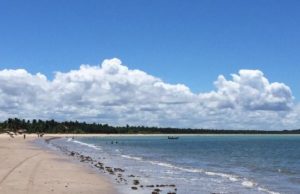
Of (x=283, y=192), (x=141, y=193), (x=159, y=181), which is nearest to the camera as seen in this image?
(x=141, y=193)

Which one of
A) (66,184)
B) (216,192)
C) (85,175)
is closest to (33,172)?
(85,175)

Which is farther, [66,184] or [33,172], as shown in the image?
[33,172]

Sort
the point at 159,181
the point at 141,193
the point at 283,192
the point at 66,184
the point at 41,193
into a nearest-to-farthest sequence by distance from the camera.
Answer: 1. the point at 41,193
2. the point at 141,193
3. the point at 66,184
4. the point at 283,192
5. the point at 159,181

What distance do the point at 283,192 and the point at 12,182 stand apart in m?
17.5

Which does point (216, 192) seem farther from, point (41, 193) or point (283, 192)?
point (41, 193)

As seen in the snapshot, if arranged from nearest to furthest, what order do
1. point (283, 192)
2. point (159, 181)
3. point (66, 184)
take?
point (66, 184), point (283, 192), point (159, 181)

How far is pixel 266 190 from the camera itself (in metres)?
33.9

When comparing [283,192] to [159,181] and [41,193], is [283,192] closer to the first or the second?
[159,181]

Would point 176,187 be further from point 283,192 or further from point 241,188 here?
point 283,192

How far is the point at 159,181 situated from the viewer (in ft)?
118

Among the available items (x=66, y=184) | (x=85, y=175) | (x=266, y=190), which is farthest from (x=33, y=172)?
(x=266, y=190)

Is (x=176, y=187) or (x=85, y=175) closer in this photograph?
(x=176, y=187)

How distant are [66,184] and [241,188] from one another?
11.9 metres

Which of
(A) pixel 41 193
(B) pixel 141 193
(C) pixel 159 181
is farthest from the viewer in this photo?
(C) pixel 159 181
